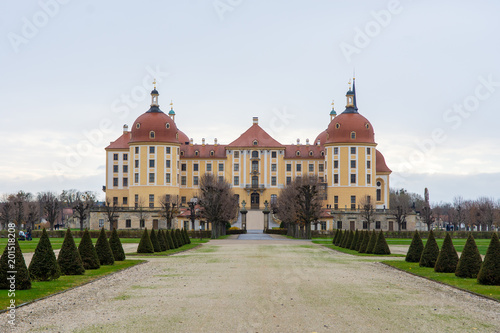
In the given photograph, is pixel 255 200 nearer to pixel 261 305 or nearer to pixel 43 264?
pixel 43 264

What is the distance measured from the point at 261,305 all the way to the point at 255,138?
88244 millimetres

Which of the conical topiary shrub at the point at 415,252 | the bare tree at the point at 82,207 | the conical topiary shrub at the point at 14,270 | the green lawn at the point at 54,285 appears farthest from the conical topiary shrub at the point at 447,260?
the bare tree at the point at 82,207

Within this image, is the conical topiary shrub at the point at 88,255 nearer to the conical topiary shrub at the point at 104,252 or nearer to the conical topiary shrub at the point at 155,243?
the conical topiary shrub at the point at 104,252

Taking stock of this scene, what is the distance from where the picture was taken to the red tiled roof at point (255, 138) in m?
101

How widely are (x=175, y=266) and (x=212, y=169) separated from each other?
250 ft

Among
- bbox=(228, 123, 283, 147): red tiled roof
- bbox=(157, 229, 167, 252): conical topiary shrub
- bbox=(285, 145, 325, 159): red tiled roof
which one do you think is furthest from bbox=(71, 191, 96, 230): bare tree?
bbox=(157, 229, 167, 252): conical topiary shrub

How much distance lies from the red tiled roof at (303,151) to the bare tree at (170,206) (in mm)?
21738

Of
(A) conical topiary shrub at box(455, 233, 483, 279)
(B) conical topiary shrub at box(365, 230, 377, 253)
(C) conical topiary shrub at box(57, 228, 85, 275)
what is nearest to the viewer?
(A) conical topiary shrub at box(455, 233, 483, 279)

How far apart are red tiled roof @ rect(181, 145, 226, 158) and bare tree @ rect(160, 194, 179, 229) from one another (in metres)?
11.1

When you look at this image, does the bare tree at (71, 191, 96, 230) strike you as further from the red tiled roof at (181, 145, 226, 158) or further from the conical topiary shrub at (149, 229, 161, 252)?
the conical topiary shrub at (149, 229, 161, 252)

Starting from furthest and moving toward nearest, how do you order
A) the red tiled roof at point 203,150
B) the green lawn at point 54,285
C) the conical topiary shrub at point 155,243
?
A: the red tiled roof at point 203,150 < the conical topiary shrub at point 155,243 < the green lawn at point 54,285

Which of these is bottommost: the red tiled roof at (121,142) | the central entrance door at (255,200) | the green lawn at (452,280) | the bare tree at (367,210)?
the green lawn at (452,280)

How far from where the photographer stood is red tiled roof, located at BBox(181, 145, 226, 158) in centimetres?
10244

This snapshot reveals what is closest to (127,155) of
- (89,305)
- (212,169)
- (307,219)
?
(212,169)
